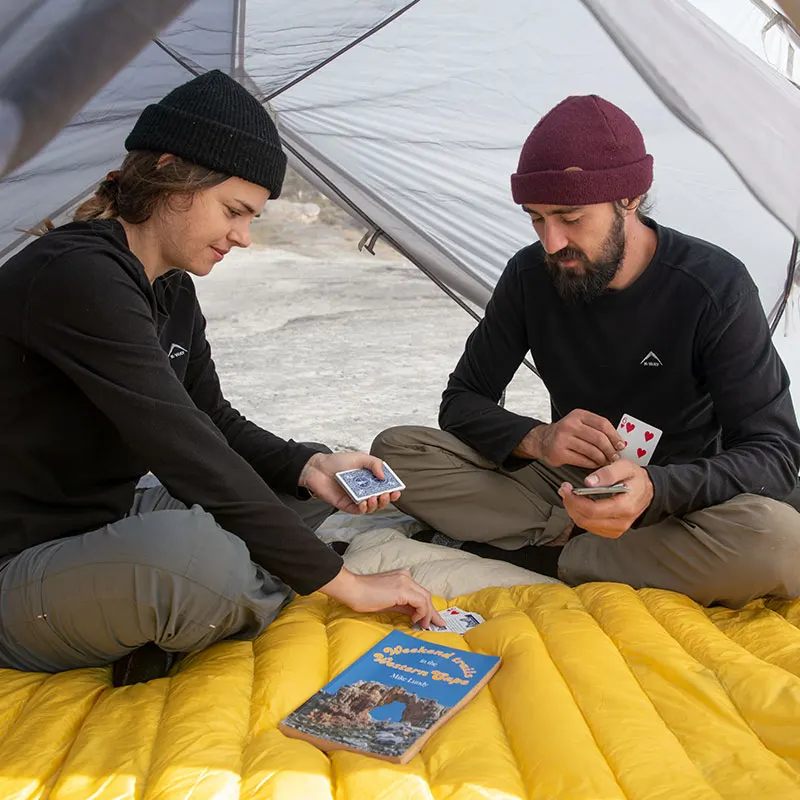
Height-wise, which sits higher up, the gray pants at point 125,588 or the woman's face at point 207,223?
the woman's face at point 207,223

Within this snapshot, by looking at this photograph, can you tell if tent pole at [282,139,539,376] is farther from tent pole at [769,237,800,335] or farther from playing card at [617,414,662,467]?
playing card at [617,414,662,467]

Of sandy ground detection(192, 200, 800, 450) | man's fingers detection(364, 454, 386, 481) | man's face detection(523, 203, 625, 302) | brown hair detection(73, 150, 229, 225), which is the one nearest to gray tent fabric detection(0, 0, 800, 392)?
sandy ground detection(192, 200, 800, 450)

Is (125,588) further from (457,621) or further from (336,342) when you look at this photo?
(336,342)

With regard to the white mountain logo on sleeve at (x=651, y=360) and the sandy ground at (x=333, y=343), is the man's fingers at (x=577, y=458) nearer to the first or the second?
the white mountain logo on sleeve at (x=651, y=360)

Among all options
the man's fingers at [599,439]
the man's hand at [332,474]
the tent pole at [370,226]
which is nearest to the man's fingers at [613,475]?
the man's fingers at [599,439]

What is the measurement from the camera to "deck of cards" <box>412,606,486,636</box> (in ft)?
6.53

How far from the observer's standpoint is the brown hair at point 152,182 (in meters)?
1.76

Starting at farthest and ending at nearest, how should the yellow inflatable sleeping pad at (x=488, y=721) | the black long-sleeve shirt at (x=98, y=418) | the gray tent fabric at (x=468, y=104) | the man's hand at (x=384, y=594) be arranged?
the gray tent fabric at (x=468, y=104), the man's hand at (x=384, y=594), the black long-sleeve shirt at (x=98, y=418), the yellow inflatable sleeping pad at (x=488, y=721)

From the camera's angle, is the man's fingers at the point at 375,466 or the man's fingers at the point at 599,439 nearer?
the man's fingers at the point at 375,466

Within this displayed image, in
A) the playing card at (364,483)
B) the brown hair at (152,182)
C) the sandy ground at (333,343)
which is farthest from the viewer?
the sandy ground at (333,343)

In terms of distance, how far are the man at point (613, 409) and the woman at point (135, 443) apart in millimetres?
675

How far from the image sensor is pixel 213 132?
1.76 m

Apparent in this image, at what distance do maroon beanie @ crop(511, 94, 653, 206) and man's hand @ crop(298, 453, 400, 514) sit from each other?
719mm

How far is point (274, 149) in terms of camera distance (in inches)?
72.2
